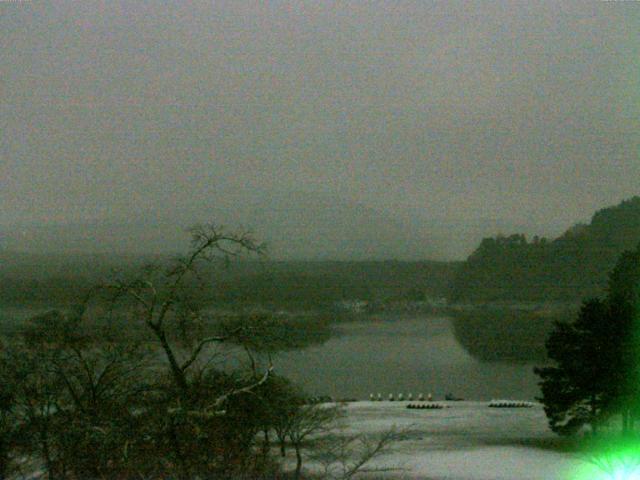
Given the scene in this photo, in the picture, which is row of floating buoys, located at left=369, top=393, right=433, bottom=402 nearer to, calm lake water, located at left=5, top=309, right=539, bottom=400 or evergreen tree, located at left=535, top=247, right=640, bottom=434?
calm lake water, located at left=5, top=309, right=539, bottom=400

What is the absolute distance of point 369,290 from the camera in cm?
7181

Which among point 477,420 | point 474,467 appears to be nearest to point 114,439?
point 474,467

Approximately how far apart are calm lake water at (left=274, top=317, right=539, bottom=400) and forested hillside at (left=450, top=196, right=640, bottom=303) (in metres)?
40.9

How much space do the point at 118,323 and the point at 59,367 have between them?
127 centimetres

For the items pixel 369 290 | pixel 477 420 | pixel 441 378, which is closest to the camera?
pixel 477 420

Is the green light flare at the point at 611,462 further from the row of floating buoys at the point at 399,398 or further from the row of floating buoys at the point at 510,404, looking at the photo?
the row of floating buoys at the point at 399,398

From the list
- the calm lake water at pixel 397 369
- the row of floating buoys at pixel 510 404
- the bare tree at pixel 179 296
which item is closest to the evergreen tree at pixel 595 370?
the calm lake water at pixel 397 369

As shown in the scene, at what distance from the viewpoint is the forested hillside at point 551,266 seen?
109938 millimetres

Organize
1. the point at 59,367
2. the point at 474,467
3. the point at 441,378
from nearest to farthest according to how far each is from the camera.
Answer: the point at 59,367 → the point at 474,467 → the point at 441,378

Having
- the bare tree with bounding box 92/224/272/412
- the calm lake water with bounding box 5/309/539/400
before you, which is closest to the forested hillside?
the calm lake water with bounding box 5/309/539/400

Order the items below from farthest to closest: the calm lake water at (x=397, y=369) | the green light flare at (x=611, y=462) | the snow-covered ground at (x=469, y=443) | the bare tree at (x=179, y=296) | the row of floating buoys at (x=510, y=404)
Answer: the calm lake water at (x=397, y=369) < the row of floating buoys at (x=510, y=404) < the snow-covered ground at (x=469, y=443) < the green light flare at (x=611, y=462) < the bare tree at (x=179, y=296)

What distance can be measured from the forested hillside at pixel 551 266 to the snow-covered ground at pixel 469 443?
8045 cm

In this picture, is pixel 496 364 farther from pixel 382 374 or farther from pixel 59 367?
pixel 59 367

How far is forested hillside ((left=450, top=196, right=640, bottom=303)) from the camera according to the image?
361 feet
